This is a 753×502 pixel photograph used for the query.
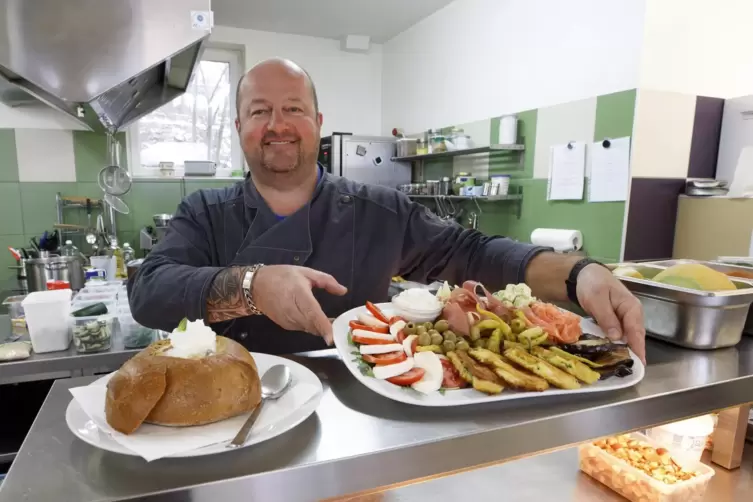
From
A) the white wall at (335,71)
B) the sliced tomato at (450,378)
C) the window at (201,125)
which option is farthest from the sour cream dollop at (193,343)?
the white wall at (335,71)

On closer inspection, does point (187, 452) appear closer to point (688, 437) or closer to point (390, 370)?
point (390, 370)

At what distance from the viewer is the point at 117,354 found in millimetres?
1838

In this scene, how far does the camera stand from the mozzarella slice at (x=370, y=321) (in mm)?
876

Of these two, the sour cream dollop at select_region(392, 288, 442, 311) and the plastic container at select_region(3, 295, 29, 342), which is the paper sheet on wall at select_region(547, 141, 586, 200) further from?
the plastic container at select_region(3, 295, 29, 342)

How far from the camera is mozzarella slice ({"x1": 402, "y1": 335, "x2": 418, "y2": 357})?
31.0 inches

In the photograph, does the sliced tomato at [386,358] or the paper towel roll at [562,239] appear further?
the paper towel roll at [562,239]

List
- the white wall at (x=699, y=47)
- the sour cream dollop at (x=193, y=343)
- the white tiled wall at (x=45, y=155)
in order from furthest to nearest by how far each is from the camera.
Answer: the white tiled wall at (x=45, y=155)
the white wall at (x=699, y=47)
the sour cream dollop at (x=193, y=343)

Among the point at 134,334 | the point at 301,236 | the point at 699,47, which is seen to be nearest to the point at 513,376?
the point at 301,236

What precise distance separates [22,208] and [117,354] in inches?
97.1

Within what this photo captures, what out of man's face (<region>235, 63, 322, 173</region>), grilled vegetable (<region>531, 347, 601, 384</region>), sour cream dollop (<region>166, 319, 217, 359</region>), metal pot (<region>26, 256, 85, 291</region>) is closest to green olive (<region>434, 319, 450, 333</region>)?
grilled vegetable (<region>531, 347, 601, 384</region>)

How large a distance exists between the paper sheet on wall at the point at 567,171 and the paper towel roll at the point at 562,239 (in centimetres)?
19

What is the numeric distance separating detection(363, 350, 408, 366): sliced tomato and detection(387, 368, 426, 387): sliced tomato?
0.03 meters

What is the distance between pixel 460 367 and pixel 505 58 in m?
2.76

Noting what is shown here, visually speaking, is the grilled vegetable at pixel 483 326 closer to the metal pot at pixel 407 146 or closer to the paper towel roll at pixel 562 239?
the paper towel roll at pixel 562 239
